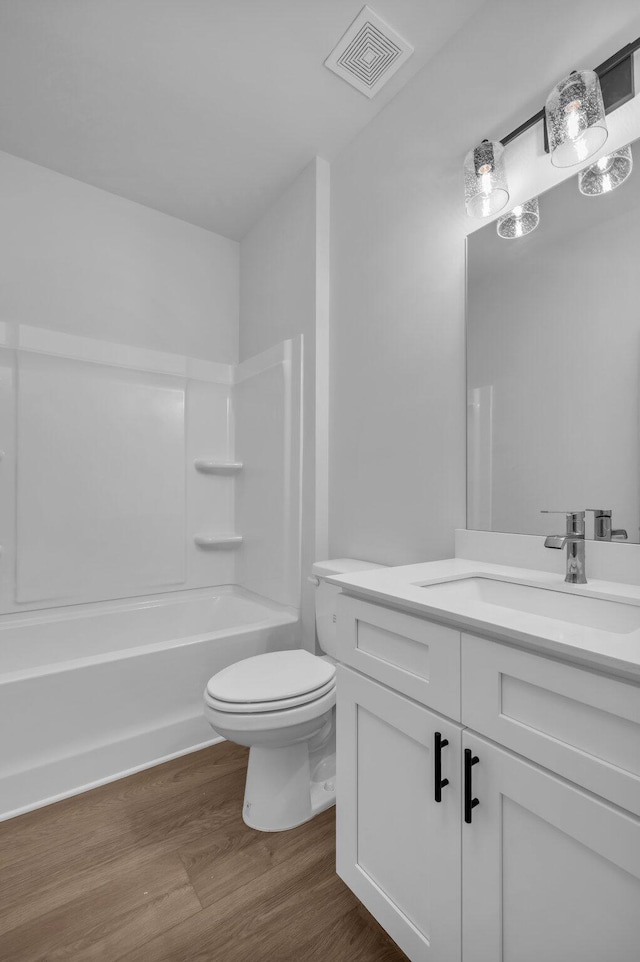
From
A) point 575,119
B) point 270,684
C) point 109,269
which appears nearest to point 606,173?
point 575,119

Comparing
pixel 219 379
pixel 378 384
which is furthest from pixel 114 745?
pixel 219 379

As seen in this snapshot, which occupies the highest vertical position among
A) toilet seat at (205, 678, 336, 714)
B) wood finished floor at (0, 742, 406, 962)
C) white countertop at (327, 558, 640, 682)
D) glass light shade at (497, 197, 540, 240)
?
glass light shade at (497, 197, 540, 240)

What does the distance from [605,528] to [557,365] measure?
18.0 inches

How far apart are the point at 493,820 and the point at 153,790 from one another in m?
1.36

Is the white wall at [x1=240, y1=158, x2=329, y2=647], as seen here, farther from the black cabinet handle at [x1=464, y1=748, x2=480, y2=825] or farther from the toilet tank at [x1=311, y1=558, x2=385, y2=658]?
the black cabinet handle at [x1=464, y1=748, x2=480, y2=825]

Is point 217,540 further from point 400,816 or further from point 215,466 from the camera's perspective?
point 400,816

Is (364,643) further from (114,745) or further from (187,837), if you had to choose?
(114,745)

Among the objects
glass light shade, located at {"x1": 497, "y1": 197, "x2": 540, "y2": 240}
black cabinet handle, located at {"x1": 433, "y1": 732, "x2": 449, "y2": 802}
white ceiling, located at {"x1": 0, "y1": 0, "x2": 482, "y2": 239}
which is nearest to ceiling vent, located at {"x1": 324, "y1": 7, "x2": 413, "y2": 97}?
white ceiling, located at {"x1": 0, "y1": 0, "x2": 482, "y2": 239}

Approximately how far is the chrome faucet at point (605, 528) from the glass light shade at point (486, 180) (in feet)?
3.17

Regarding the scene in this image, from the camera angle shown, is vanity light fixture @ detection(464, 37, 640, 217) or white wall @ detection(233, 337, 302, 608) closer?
vanity light fixture @ detection(464, 37, 640, 217)

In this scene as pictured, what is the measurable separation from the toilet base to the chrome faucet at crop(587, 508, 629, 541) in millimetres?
1128

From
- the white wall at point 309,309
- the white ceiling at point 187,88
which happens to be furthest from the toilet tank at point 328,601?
the white ceiling at point 187,88

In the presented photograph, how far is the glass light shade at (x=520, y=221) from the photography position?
52.5 inches

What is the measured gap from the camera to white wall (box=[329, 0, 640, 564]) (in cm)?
137
